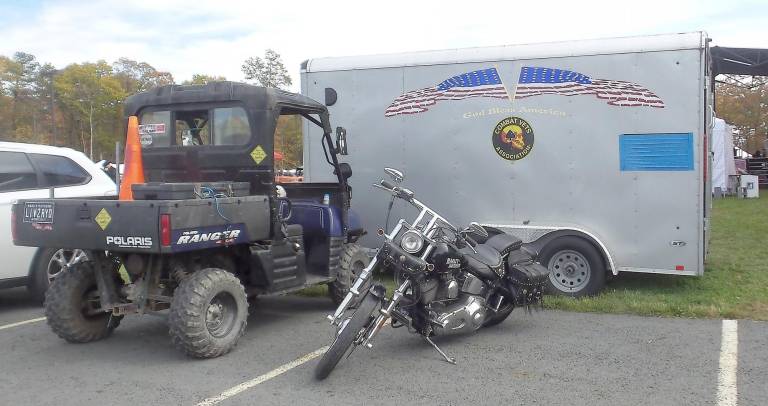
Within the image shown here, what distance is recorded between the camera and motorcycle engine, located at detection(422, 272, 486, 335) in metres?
5.42

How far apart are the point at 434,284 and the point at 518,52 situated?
378 centimetres

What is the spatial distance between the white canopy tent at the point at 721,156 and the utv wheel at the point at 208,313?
66.8ft

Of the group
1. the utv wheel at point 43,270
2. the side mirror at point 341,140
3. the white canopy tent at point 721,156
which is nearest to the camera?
the side mirror at point 341,140

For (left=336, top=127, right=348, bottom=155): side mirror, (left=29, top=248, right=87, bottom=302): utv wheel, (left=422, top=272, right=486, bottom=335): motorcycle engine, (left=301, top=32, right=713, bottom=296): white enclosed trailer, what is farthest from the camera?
(left=29, top=248, right=87, bottom=302): utv wheel

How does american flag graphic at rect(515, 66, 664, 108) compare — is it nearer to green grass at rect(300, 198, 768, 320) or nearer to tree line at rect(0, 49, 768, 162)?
green grass at rect(300, 198, 768, 320)

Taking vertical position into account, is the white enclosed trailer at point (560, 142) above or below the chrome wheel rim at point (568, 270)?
above

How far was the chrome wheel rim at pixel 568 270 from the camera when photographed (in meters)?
7.79

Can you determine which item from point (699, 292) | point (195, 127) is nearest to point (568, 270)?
point (699, 292)

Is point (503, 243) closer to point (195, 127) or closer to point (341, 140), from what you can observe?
point (341, 140)

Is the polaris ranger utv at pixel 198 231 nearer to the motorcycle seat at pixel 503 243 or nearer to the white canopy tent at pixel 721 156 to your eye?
the motorcycle seat at pixel 503 243

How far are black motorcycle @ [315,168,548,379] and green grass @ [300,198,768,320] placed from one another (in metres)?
0.57

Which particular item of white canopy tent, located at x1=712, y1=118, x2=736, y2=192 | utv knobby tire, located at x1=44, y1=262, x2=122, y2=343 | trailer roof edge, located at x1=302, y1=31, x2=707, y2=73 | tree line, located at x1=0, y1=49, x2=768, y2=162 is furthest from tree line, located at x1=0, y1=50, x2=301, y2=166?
utv knobby tire, located at x1=44, y1=262, x2=122, y2=343

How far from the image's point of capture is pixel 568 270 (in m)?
7.87

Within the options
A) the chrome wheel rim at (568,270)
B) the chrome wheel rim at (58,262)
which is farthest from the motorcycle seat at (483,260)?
the chrome wheel rim at (58,262)
